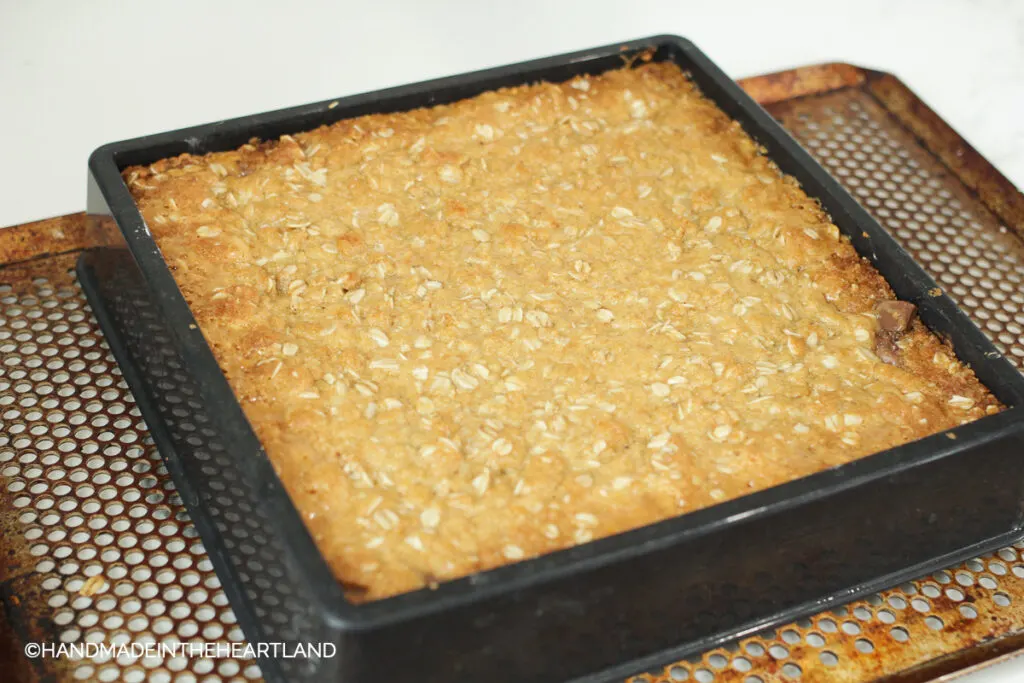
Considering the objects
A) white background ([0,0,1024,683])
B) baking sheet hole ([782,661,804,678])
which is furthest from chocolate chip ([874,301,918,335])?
white background ([0,0,1024,683])

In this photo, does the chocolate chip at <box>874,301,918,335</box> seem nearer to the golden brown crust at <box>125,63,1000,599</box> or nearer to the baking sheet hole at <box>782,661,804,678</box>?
the golden brown crust at <box>125,63,1000,599</box>

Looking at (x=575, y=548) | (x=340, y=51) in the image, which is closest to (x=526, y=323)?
(x=575, y=548)

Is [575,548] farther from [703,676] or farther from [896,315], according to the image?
[896,315]

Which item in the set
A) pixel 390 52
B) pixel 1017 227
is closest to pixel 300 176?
pixel 390 52

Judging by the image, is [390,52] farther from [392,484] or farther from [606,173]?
[392,484]

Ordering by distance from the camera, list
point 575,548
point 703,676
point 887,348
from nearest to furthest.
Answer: point 575,548
point 703,676
point 887,348

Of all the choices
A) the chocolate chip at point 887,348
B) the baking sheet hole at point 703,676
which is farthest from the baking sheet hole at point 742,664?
the chocolate chip at point 887,348

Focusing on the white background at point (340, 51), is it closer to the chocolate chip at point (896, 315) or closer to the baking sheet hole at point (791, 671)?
the chocolate chip at point (896, 315)
